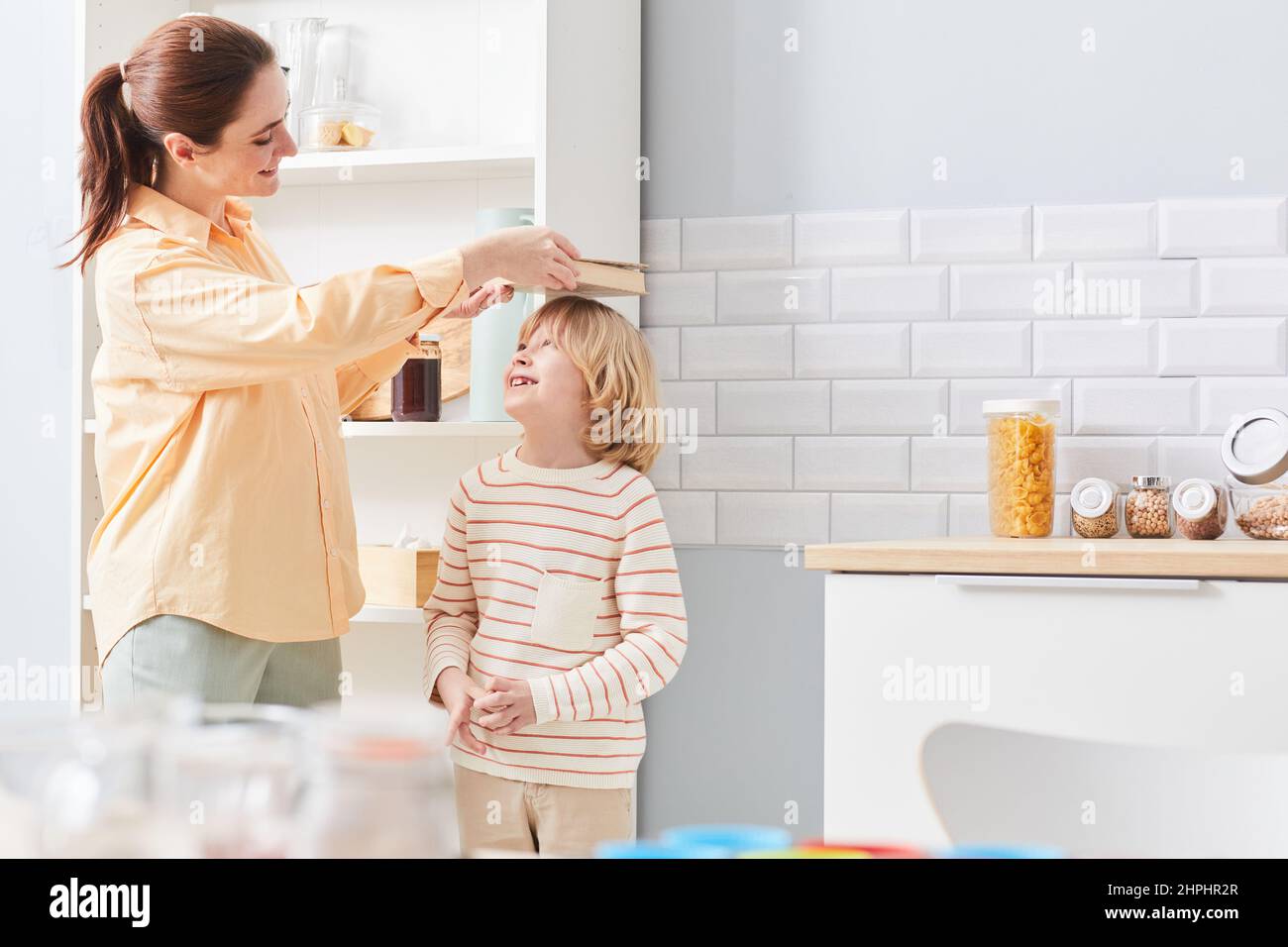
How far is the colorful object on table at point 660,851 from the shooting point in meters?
0.50

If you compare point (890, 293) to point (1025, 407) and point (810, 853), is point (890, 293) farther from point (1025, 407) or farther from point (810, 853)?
point (810, 853)

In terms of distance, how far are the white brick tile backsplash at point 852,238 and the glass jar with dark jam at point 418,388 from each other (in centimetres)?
70

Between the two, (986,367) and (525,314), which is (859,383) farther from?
(525,314)

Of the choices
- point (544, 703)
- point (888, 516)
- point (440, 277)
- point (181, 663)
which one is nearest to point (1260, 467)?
point (888, 516)

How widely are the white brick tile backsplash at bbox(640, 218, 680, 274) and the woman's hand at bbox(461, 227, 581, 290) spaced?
79cm

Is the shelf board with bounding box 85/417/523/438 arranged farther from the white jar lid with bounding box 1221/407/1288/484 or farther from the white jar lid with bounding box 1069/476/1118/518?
the white jar lid with bounding box 1221/407/1288/484

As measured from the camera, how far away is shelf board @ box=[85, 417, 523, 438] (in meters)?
2.03

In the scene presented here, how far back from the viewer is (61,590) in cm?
240

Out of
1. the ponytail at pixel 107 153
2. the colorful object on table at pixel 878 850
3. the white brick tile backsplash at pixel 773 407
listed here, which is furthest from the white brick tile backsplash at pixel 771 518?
the colorful object on table at pixel 878 850

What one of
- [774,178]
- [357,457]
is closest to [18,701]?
[357,457]

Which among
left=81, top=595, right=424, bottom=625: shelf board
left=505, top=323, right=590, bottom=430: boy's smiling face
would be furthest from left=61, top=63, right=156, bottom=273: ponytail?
left=81, top=595, right=424, bottom=625: shelf board

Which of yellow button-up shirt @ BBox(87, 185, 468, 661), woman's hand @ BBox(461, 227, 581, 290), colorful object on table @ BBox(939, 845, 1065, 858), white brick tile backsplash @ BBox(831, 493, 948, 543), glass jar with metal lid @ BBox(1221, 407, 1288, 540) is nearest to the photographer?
colorful object on table @ BBox(939, 845, 1065, 858)

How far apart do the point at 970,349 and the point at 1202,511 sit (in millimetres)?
494

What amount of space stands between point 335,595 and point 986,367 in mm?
1223
